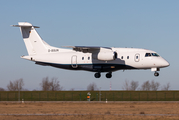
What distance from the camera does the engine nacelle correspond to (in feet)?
153

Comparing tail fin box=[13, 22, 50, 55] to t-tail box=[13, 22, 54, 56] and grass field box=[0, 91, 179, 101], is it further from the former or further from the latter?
grass field box=[0, 91, 179, 101]

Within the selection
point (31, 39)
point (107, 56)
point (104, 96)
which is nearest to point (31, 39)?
point (31, 39)

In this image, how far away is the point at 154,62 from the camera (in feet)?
153

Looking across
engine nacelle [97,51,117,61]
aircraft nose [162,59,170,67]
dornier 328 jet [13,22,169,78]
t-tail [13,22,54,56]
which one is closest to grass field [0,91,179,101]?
dornier 328 jet [13,22,169,78]

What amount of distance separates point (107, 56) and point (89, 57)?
3.86 m

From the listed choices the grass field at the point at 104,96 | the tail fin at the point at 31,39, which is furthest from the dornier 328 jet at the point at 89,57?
the grass field at the point at 104,96

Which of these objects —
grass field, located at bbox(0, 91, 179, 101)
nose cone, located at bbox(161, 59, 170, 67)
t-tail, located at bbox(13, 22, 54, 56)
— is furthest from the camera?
grass field, located at bbox(0, 91, 179, 101)

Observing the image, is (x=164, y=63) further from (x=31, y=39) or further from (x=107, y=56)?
(x=31, y=39)

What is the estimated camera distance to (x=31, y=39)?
183 feet

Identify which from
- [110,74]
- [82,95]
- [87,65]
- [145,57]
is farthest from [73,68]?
[82,95]

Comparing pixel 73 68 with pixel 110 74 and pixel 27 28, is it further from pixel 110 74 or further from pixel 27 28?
pixel 27 28

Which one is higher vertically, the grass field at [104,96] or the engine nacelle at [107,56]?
the engine nacelle at [107,56]

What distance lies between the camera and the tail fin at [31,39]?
2172 inches

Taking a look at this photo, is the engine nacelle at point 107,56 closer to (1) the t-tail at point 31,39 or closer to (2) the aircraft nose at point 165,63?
(2) the aircraft nose at point 165,63
